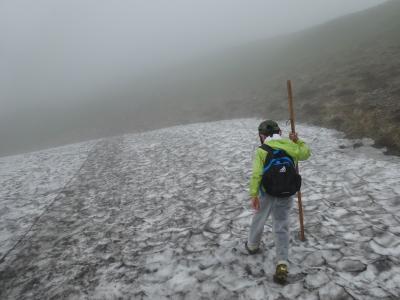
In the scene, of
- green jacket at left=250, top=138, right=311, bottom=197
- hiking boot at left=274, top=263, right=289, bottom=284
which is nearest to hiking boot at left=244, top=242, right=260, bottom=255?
hiking boot at left=274, top=263, right=289, bottom=284

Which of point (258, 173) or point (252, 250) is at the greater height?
point (258, 173)

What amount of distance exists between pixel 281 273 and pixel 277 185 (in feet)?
5.17

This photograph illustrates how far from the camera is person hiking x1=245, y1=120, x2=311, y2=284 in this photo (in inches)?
231

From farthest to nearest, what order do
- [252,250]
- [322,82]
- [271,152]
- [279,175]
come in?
[322,82] < [252,250] < [271,152] < [279,175]

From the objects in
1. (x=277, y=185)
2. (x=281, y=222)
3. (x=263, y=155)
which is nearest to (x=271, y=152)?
(x=263, y=155)

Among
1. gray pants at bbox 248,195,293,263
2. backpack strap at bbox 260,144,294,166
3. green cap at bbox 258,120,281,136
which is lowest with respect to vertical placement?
gray pants at bbox 248,195,293,263

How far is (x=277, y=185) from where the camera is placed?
582 cm

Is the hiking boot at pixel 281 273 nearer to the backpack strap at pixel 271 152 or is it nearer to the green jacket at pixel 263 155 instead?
the green jacket at pixel 263 155

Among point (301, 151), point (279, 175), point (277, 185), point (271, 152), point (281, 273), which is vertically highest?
point (271, 152)

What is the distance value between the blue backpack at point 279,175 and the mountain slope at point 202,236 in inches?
65.6

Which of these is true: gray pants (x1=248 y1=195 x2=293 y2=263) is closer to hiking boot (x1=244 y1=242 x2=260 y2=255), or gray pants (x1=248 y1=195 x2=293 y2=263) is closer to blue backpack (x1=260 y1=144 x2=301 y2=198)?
blue backpack (x1=260 y1=144 x2=301 y2=198)

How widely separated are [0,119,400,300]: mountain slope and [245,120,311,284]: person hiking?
586mm

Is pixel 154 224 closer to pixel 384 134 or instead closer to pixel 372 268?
pixel 372 268

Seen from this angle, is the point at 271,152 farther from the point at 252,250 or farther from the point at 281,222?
the point at 252,250
